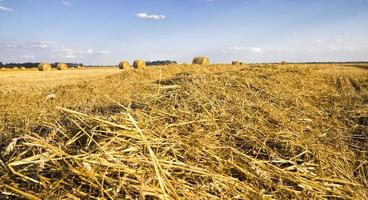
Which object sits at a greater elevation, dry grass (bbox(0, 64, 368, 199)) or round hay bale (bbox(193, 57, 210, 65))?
round hay bale (bbox(193, 57, 210, 65))

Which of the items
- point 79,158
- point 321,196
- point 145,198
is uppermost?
point 79,158

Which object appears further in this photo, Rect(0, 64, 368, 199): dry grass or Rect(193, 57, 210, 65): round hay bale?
Rect(193, 57, 210, 65): round hay bale

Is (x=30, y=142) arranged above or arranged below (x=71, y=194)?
above

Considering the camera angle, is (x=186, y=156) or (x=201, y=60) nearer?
(x=186, y=156)

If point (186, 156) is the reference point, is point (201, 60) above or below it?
above

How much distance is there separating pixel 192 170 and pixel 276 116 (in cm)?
139

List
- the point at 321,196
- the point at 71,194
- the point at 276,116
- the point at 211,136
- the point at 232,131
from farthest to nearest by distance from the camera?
the point at 276,116, the point at 232,131, the point at 211,136, the point at 321,196, the point at 71,194

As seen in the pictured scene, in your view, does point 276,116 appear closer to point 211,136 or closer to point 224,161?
point 211,136

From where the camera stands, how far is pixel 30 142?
5.67 ft

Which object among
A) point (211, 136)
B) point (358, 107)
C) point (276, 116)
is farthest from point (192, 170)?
point (358, 107)

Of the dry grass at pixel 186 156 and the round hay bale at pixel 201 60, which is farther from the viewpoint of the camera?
the round hay bale at pixel 201 60

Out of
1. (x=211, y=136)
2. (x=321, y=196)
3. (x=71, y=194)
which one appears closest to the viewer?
(x=71, y=194)

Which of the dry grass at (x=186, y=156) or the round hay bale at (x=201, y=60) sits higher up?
the round hay bale at (x=201, y=60)

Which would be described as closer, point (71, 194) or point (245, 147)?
point (71, 194)
